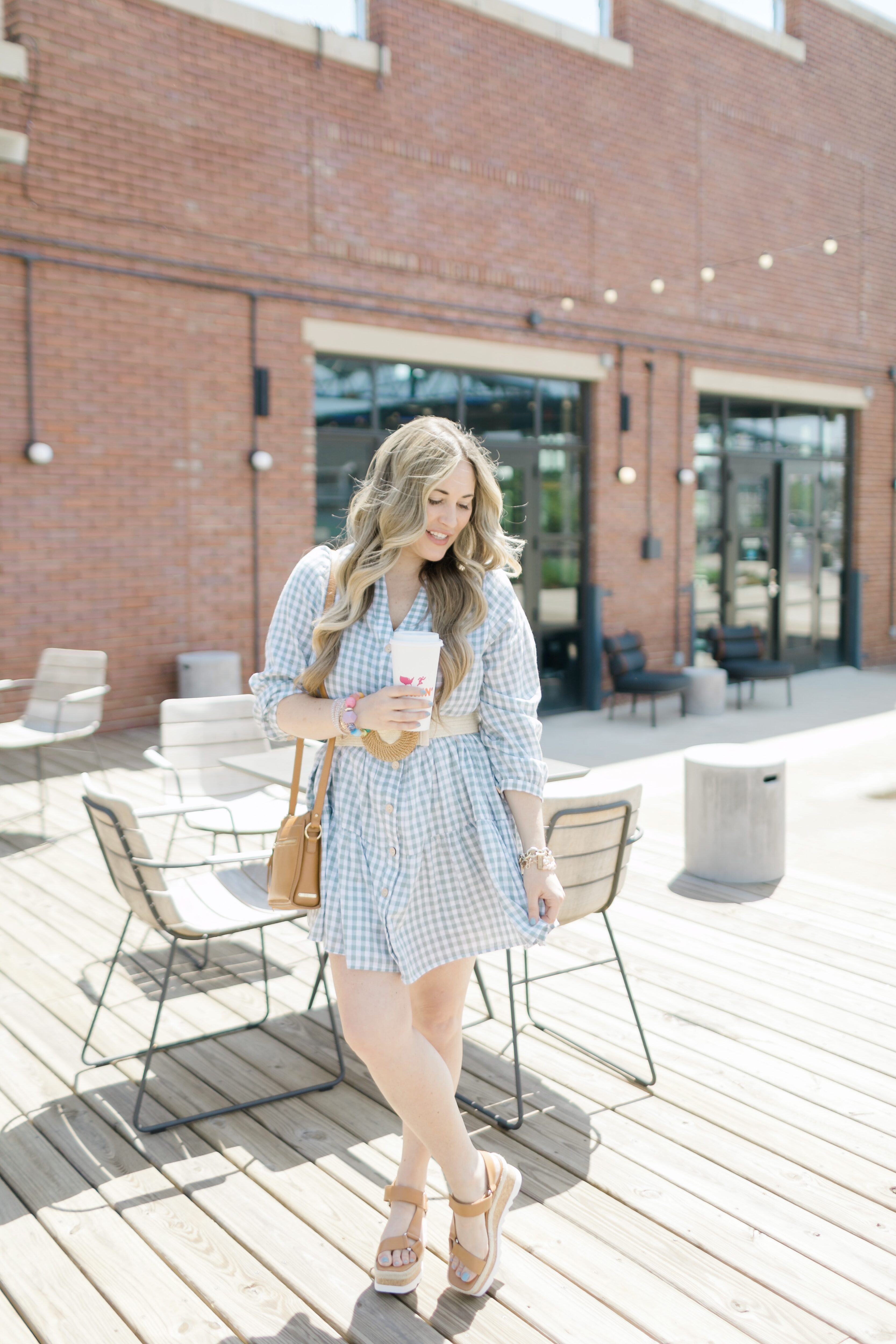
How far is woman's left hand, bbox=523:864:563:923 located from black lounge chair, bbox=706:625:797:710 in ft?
28.3

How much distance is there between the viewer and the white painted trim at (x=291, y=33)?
7.90 meters

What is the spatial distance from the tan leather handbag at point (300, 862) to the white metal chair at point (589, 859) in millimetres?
834

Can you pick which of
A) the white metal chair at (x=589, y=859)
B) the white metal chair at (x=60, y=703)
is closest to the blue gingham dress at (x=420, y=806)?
the white metal chair at (x=589, y=859)

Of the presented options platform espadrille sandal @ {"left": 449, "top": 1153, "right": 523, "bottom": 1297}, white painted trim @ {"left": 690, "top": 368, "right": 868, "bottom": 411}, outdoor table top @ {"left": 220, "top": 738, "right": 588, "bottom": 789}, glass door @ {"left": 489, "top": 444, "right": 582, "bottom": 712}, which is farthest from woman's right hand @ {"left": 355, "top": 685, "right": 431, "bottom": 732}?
white painted trim @ {"left": 690, "top": 368, "right": 868, "bottom": 411}

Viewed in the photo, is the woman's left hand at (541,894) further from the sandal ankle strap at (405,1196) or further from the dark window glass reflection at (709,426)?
the dark window glass reflection at (709,426)

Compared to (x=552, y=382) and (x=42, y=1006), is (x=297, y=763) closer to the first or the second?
(x=42, y=1006)

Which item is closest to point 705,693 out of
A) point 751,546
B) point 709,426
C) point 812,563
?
point 751,546

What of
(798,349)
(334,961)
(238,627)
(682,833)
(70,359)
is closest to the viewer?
(334,961)

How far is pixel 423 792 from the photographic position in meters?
2.05

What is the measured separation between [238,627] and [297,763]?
6.59m

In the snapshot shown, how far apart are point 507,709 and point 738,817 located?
9.61 feet

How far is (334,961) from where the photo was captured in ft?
6.68

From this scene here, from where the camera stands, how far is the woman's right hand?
6.23ft

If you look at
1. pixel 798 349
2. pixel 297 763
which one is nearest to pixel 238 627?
pixel 297 763
